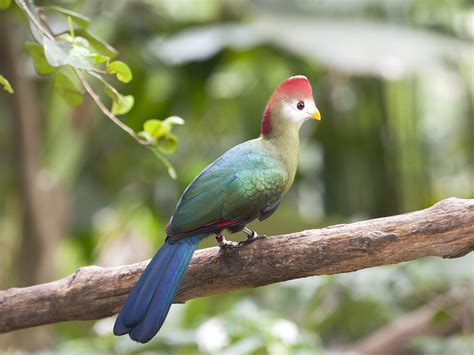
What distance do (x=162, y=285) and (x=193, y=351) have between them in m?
1.07

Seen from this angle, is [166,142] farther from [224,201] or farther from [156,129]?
[224,201]

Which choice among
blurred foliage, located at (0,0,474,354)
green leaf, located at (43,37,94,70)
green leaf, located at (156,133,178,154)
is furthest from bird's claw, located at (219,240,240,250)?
blurred foliage, located at (0,0,474,354)

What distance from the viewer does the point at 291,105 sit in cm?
181

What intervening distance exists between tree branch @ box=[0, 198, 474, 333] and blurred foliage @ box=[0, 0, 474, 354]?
105 centimetres

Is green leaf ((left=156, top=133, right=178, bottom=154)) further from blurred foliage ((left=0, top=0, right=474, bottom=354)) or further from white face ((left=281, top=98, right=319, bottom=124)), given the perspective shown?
blurred foliage ((left=0, top=0, right=474, bottom=354))

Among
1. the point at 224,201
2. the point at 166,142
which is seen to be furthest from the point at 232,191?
the point at 166,142

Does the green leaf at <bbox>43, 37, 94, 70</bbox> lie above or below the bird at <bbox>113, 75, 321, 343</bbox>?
above

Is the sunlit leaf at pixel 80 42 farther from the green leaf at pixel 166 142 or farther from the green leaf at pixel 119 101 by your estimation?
the green leaf at pixel 166 142

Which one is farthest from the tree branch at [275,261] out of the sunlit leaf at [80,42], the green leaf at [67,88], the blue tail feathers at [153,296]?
the sunlit leaf at [80,42]

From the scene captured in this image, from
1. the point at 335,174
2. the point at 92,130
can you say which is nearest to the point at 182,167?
the point at 92,130

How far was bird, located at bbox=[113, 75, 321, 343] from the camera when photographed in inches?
62.5

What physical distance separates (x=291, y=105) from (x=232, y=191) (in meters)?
0.27

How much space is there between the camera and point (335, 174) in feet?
13.9

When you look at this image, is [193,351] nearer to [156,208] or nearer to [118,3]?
[156,208]
